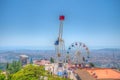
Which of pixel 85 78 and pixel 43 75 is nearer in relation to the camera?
pixel 43 75

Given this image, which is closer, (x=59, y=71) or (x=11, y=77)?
(x=11, y=77)

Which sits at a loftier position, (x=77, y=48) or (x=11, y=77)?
(x=77, y=48)

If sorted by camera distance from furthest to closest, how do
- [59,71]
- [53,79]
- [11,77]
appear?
1. [59,71]
2. [11,77]
3. [53,79]

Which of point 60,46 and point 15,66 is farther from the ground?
point 60,46

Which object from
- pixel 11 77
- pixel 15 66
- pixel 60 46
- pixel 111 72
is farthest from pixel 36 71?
pixel 15 66

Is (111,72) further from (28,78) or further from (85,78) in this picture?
(28,78)

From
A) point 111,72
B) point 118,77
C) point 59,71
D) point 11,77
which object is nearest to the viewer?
point 11,77

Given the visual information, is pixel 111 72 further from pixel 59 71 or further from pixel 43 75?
pixel 43 75

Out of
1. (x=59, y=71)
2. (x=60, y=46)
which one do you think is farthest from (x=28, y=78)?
(x=60, y=46)

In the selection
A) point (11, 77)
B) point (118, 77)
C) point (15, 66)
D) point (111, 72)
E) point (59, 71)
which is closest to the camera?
point (11, 77)
